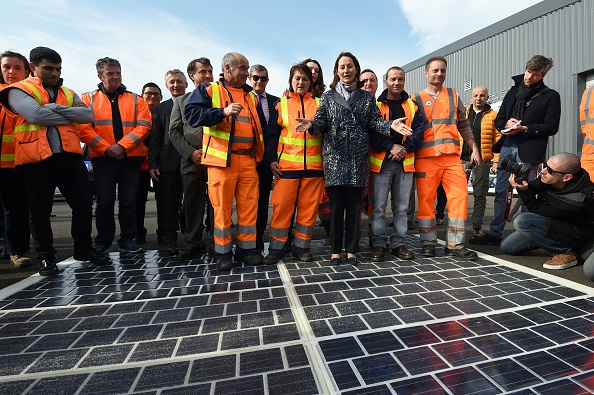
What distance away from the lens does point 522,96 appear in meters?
4.20

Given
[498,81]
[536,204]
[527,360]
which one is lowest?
[527,360]

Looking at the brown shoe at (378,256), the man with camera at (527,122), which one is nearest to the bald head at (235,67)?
the brown shoe at (378,256)

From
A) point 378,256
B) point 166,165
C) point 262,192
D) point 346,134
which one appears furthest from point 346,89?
point 166,165

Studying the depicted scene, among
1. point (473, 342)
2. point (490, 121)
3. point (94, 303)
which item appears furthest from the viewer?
point (490, 121)

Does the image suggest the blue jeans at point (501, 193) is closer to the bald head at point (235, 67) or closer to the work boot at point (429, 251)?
the work boot at point (429, 251)

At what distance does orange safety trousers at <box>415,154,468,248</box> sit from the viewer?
361 cm

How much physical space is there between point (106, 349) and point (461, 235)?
3283 mm

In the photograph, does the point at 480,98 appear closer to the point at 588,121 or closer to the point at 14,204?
the point at 588,121

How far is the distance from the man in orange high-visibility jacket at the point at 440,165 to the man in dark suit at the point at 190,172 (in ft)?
7.74

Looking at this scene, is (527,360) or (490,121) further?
(490,121)

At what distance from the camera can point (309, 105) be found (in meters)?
3.65

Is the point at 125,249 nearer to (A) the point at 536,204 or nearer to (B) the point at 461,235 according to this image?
(B) the point at 461,235

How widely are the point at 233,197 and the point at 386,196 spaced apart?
160 centimetres

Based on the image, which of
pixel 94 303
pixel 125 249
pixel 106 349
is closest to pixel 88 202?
pixel 125 249
